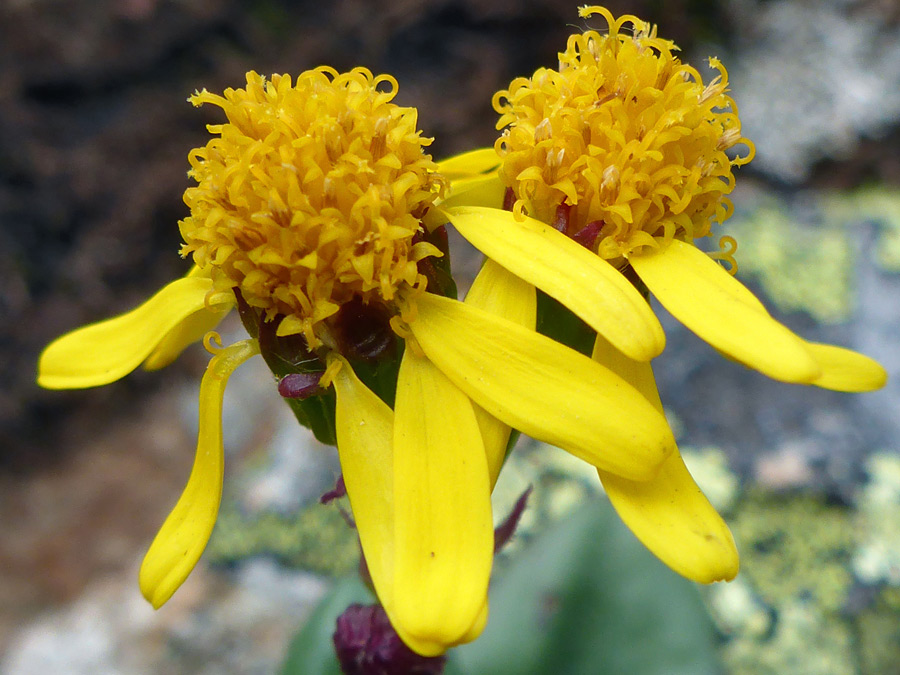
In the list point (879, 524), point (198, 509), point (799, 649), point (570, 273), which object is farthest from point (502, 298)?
point (879, 524)

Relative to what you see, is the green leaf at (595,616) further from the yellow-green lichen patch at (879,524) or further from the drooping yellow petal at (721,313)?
the drooping yellow petal at (721,313)

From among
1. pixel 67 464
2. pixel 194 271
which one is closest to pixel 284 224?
pixel 194 271

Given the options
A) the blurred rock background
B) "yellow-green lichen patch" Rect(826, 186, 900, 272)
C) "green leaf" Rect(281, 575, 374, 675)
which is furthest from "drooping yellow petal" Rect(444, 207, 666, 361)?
"yellow-green lichen patch" Rect(826, 186, 900, 272)

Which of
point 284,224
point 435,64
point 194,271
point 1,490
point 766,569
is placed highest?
point 284,224

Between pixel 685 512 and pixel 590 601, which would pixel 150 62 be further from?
pixel 685 512

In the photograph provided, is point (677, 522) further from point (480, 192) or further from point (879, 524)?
point (879, 524)

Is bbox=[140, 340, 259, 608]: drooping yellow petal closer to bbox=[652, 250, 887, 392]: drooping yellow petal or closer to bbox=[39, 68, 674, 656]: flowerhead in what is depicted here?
bbox=[39, 68, 674, 656]: flowerhead
